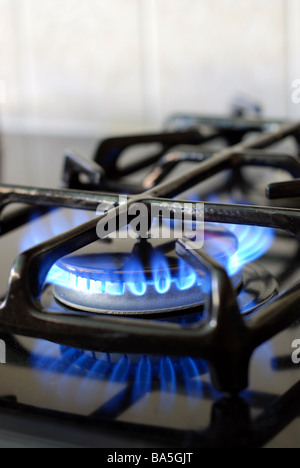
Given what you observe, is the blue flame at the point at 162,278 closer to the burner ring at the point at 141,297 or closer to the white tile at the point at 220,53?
the burner ring at the point at 141,297

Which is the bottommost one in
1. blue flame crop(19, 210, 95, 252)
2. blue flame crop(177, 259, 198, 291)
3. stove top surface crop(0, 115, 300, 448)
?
stove top surface crop(0, 115, 300, 448)

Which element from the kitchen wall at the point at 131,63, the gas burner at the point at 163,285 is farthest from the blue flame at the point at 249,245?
the kitchen wall at the point at 131,63

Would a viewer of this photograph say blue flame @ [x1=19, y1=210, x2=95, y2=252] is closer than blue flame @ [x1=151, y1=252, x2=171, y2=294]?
No

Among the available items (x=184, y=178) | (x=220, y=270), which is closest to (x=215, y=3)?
(x=184, y=178)

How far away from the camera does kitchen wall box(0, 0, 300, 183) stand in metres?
1.06

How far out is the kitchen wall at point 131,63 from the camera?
106cm

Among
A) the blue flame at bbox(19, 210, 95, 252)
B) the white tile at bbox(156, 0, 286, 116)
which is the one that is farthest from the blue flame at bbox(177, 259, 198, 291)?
the white tile at bbox(156, 0, 286, 116)

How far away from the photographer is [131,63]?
3.94 feet

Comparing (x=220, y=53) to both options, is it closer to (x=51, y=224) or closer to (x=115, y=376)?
(x=51, y=224)

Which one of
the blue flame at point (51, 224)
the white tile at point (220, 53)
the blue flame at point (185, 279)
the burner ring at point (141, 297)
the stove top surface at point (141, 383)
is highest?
the white tile at point (220, 53)

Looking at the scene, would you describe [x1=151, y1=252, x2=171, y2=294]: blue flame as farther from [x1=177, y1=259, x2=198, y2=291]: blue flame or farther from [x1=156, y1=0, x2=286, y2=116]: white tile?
[x1=156, y1=0, x2=286, y2=116]: white tile

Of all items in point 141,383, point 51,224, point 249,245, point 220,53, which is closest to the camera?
point 141,383

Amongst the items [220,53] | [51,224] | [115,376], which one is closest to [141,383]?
[115,376]

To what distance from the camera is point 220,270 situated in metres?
0.41
